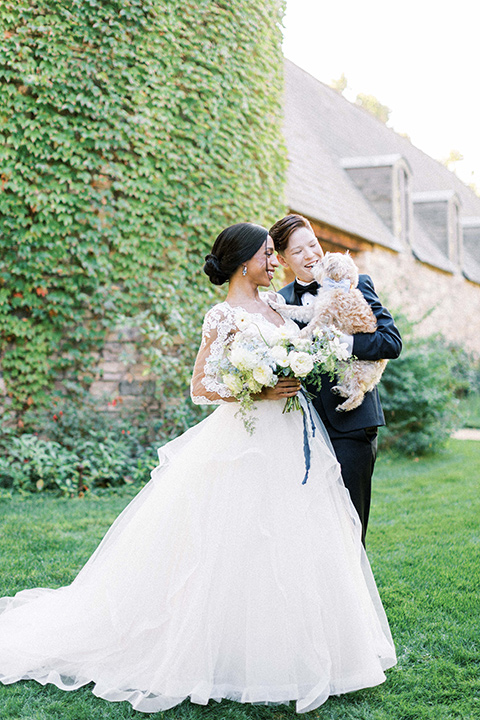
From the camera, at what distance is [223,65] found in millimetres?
7270

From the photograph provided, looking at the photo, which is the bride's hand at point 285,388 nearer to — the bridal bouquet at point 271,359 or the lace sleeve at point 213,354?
the bridal bouquet at point 271,359

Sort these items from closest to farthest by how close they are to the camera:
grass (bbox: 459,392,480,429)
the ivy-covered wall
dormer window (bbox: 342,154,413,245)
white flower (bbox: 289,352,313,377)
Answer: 1. white flower (bbox: 289,352,313,377)
2. the ivy-covered wall
3. grass (bbox: 459,392,480,429)
4. dormer window (bbox: 342,154,413,245)

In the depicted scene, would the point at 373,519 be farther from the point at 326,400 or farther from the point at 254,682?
the point at 254,682

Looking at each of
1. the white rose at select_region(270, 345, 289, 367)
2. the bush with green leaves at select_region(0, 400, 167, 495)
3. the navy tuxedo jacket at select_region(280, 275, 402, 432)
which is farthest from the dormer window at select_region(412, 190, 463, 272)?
the white rose at select_region(270, 345, 289, 367)

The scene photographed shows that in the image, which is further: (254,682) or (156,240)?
(156,240)

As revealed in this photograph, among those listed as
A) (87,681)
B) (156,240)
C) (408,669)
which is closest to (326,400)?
(408,669)

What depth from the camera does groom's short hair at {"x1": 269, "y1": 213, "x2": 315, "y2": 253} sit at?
3.11 metres

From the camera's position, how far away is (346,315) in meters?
2.88

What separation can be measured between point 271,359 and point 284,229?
0.87 metres

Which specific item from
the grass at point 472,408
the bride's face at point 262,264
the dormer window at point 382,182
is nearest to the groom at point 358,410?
the bride's face at point 262,264

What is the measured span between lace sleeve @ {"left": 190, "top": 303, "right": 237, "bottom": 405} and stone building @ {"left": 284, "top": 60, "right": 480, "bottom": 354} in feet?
22.2

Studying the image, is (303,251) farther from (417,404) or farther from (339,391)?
(417,404)

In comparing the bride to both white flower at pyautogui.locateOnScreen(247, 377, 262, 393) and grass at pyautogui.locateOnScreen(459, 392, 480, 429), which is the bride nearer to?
white flower at pyautogui.locateOnScreen(247, 377, 262, 393)

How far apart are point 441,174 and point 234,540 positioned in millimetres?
24850
